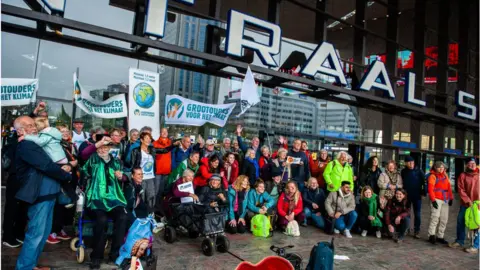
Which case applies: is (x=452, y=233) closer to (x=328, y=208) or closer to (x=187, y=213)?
(x=328, y=208)

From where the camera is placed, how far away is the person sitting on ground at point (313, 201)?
25.5 ft

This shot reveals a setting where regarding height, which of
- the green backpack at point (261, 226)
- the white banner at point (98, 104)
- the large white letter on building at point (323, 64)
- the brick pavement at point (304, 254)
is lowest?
the brick pavement at point (304, 254)

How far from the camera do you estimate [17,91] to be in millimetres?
6230

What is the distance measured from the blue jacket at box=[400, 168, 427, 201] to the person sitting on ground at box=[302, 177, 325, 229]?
1.97m

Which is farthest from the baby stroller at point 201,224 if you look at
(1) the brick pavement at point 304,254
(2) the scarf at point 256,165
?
(2) the scarf at point 256,165

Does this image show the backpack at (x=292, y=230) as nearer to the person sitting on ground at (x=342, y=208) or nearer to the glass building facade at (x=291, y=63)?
the person sitting on ground at (x=342, y=208)

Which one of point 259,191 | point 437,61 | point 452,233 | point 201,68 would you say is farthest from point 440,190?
point 437,61

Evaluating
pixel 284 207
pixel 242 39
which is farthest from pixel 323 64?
pixel 284 207

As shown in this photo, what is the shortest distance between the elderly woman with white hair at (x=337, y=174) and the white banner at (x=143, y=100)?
159 inches

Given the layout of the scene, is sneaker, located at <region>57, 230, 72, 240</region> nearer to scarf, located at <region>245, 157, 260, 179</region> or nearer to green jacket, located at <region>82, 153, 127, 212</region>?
green jacket, located at <region>82, 153, 127, 212</region>

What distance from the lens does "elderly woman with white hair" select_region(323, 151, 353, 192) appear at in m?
7.52

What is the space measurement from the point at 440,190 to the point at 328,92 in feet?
14.7

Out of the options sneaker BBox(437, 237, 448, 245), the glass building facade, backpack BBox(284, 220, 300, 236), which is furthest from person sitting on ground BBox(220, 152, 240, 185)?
sneaker BBox(437, 237, 448, 245)

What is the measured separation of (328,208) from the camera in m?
7.37
